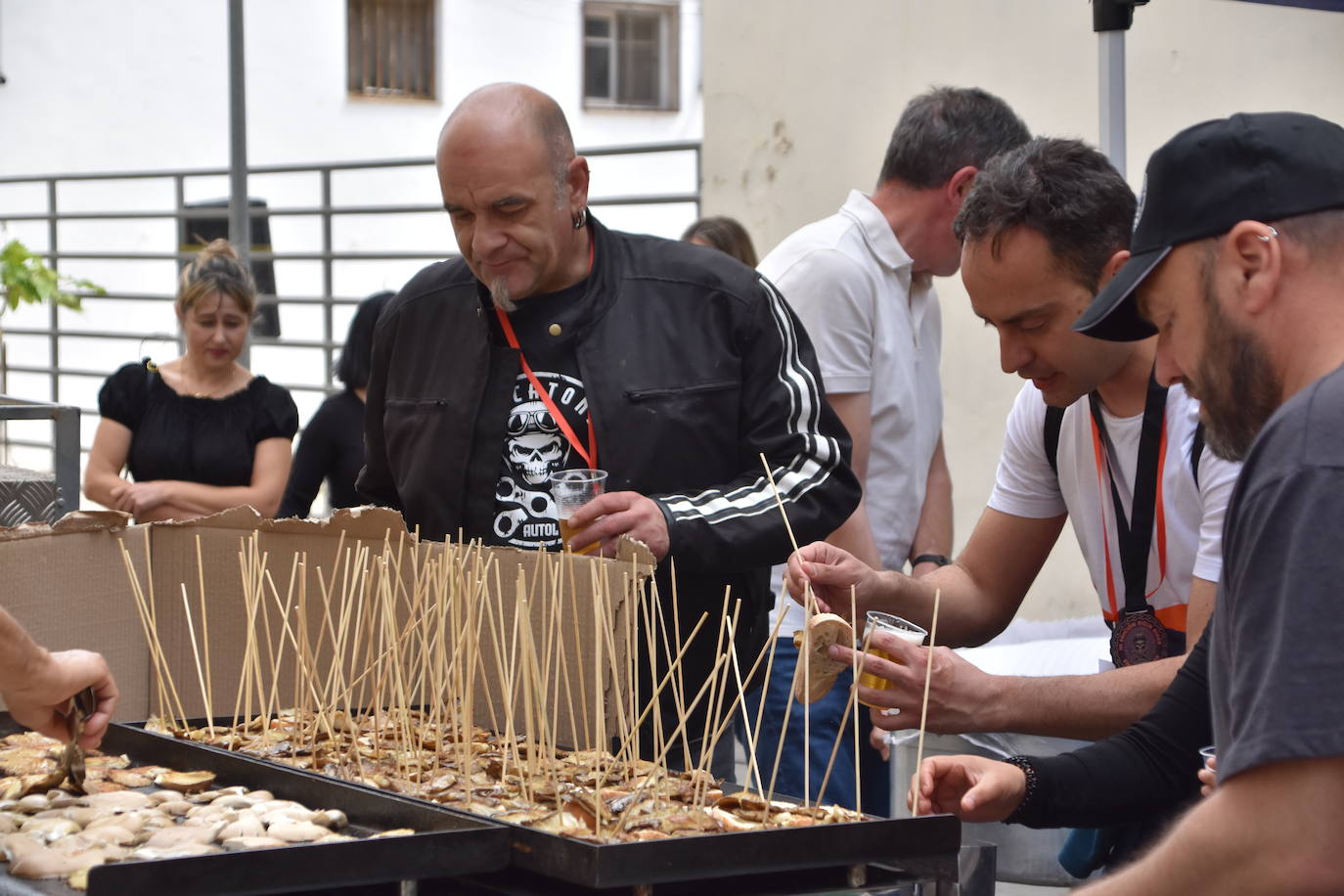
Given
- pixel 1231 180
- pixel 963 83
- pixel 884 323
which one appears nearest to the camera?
pixel 1231 180

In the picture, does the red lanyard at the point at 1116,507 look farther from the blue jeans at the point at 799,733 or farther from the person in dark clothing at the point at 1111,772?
the blue jeans at the point at 799,733

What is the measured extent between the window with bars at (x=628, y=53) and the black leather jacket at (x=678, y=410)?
1006 cm

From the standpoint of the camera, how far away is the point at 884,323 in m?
2.98

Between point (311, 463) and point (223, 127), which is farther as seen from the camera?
point (223, 127)

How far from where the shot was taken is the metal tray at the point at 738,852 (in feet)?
4.65

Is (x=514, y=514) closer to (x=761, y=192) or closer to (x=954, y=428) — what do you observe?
(x=954, y=428)

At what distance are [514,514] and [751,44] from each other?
3.14m

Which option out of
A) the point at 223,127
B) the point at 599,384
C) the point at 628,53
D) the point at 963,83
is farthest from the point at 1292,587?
the point at 628,53

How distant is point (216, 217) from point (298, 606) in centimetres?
633

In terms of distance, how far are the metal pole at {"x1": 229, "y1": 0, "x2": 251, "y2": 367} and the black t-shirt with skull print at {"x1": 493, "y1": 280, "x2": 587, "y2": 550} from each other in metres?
3.74

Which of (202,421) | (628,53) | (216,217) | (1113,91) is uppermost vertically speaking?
(628,53)

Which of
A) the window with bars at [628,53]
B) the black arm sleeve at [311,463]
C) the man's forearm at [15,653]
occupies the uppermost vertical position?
the window with bars at [628,53]

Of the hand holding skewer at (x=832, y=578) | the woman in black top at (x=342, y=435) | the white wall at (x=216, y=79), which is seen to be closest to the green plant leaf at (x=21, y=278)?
the white wall at (x=216, y=79)

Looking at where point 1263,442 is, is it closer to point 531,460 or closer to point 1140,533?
point 1140,533
